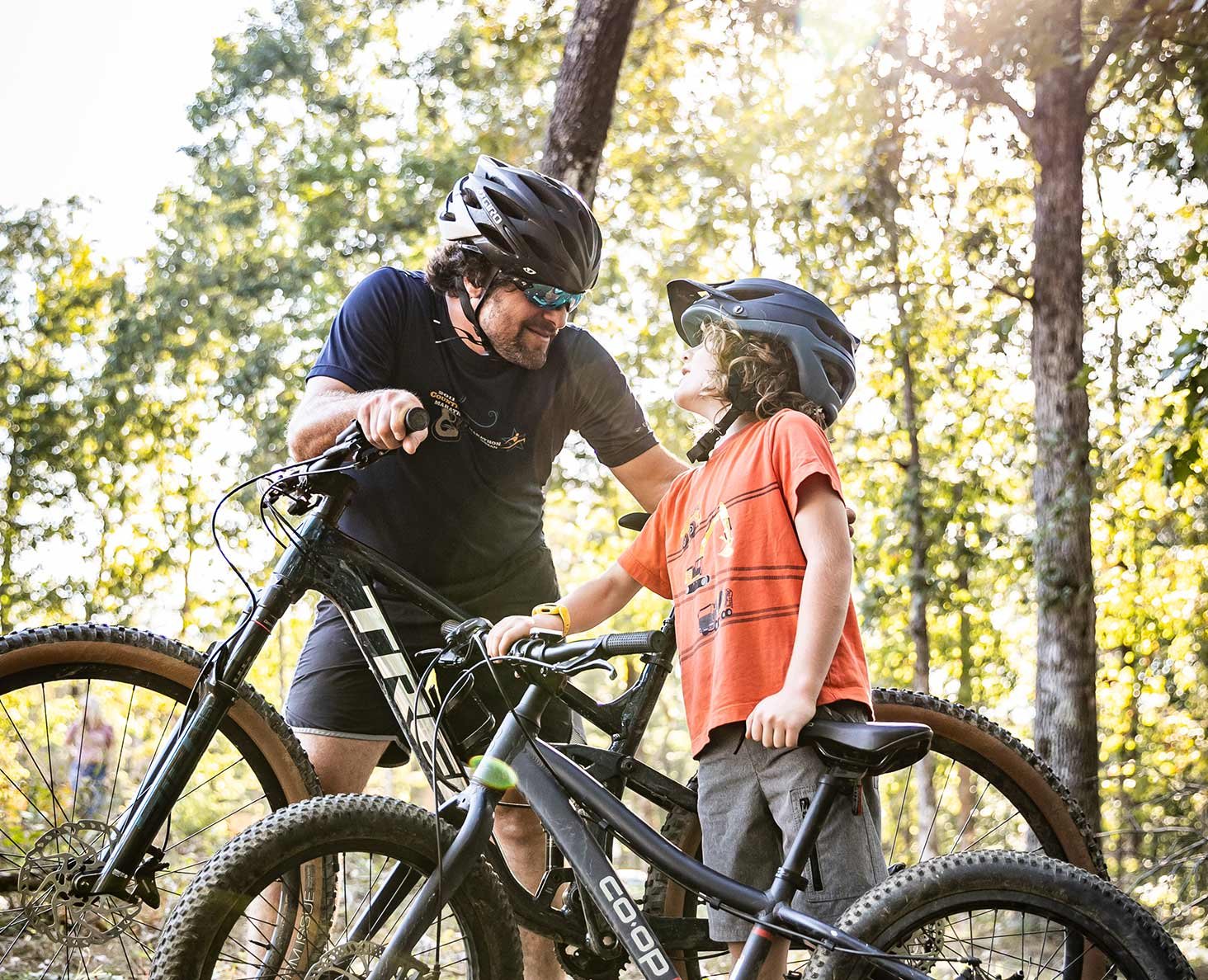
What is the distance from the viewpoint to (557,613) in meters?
2.41

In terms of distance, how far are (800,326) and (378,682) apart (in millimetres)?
1295

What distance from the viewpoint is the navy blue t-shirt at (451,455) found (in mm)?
2742

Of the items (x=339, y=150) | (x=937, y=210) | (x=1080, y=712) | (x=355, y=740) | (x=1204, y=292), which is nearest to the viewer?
(x=355, y=740)

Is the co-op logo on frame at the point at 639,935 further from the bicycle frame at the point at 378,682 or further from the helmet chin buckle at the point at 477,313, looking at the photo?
the helmet chin buckle at the point at 477,313

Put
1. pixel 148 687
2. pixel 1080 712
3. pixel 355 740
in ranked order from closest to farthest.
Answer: pixel 148 687 → pixel 355 740 → pixel 1080 712

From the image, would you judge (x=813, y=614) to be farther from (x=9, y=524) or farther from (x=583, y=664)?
(x=9, y=524)

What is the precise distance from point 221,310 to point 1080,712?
13.2m

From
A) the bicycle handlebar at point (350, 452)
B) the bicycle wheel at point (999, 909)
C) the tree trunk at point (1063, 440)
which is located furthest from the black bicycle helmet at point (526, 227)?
the tree trunk at point (1063, 440)

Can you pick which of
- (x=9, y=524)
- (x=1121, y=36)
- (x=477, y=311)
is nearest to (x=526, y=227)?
(x=477, y=311)

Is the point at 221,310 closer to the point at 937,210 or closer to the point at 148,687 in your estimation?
the point at 937,210

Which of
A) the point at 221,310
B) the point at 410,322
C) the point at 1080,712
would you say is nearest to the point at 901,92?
the point at 1080,712

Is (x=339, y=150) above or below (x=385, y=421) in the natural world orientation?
above

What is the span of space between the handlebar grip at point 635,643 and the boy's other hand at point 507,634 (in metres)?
0.20

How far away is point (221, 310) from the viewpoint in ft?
51.4
